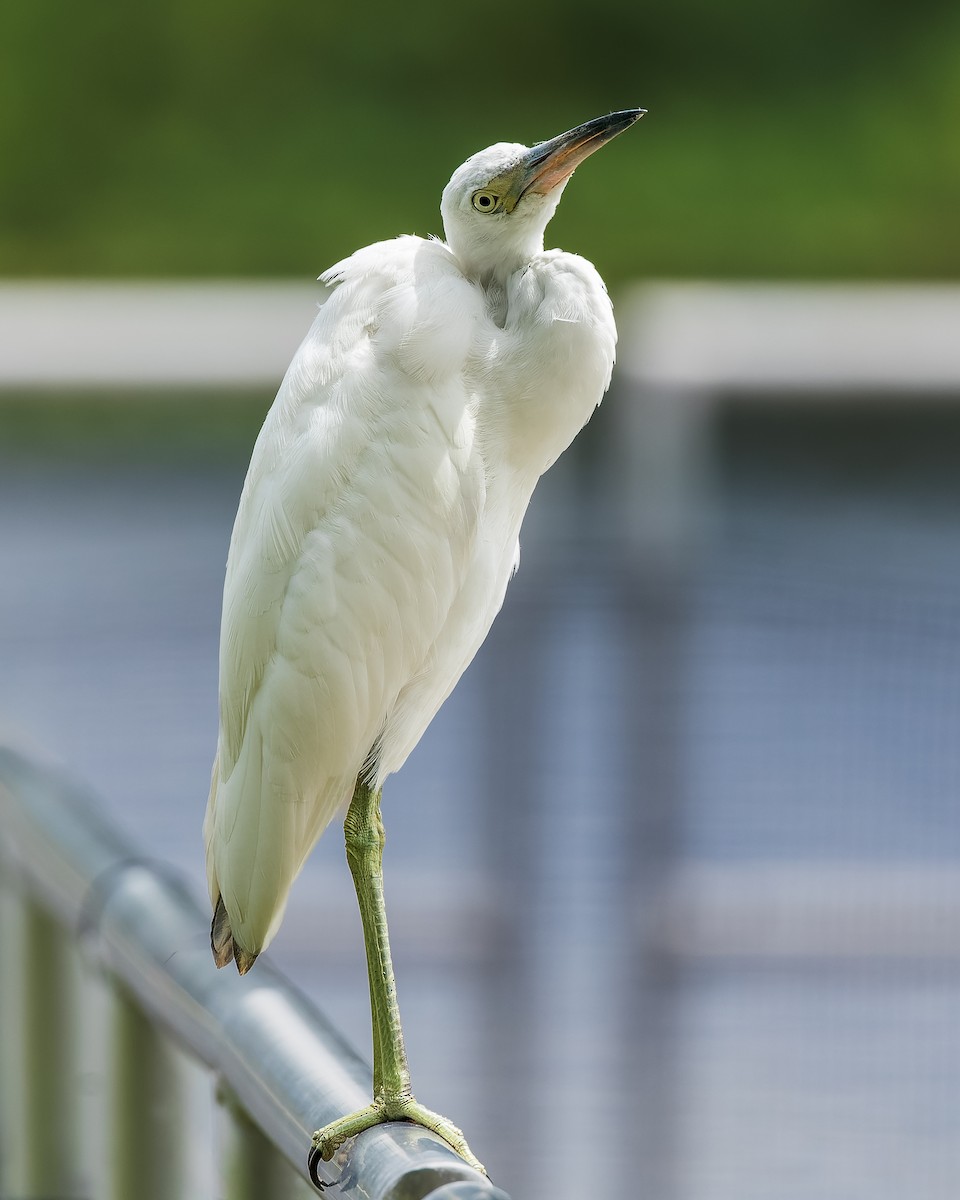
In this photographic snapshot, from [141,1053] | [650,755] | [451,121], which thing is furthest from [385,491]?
[451,121]

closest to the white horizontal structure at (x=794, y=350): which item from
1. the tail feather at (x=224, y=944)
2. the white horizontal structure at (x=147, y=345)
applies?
the white horizontal structure at (x=147, y=345)

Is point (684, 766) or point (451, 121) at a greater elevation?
point (451, 121)

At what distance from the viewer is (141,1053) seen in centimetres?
58

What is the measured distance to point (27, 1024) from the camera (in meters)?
0.69

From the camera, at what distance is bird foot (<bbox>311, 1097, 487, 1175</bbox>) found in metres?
0.43

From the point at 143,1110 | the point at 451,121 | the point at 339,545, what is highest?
the point at 451,121

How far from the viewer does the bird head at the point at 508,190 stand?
0.49 metres

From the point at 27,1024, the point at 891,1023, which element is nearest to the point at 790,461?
the point at 891,1023

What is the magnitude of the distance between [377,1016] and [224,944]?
2.0 inches

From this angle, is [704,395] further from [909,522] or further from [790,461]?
[909,522]

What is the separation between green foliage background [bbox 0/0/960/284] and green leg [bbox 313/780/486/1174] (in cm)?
355

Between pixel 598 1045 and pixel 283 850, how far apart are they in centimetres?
144

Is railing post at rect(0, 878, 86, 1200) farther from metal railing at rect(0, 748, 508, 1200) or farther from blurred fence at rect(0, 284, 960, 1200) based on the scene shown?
blurred fence at rect(0, 284, 960, 1200)

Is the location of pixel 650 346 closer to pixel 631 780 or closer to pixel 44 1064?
pixel 631 780
